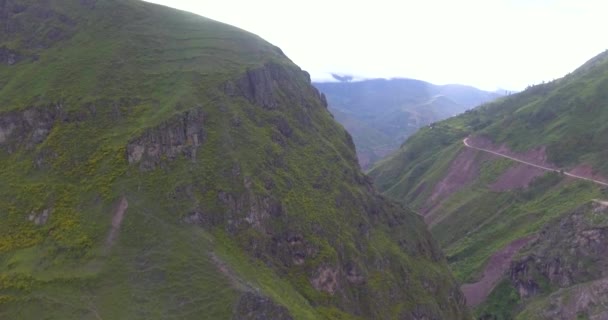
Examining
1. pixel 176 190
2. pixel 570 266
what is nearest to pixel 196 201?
pixel 176 190

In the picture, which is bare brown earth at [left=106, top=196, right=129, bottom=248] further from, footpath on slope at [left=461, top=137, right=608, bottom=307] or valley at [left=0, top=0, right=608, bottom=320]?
footpath on slope at [left=461, top=137, right=608, bottom=307]

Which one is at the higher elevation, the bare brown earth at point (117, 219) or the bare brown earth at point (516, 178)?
the bare brown earth at point (117, 219)

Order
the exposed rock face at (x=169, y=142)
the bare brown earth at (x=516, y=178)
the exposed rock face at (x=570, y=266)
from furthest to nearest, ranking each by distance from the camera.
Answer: the bare brown earth at (x=516, y=178) → the exposed rock face at (x=570, y=266) → the exposed rock face at (x=169, y=142)

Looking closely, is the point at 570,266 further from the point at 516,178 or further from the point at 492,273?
the point at 516,178

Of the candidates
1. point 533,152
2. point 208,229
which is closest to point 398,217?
point 208,229

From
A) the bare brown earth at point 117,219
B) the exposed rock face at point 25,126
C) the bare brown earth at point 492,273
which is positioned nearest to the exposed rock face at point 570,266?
the bare brown earth at point 492,273

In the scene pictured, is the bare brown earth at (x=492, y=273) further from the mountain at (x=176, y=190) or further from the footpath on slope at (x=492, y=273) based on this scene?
the mountain at (x=176, y=190)

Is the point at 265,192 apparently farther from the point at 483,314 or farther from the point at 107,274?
the point at 483,314

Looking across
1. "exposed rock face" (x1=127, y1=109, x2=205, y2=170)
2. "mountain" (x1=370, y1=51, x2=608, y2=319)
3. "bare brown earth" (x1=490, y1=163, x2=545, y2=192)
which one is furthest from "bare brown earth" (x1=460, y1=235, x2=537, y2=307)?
"exposed rock face" (x1=127, y1=109, x2=205, y2=170)
